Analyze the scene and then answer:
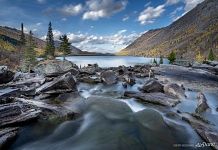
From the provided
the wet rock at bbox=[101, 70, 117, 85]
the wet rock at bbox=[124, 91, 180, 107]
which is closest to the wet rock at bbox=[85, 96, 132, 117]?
the wet rock at bbox=[124, 91, 180, 107]

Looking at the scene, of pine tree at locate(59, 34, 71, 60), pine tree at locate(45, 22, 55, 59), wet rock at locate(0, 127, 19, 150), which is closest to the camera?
wet rock at locate(0, 127, 19, 150)

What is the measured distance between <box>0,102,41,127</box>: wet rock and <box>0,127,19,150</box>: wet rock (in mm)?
568

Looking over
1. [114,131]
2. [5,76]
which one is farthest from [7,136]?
[5,76]

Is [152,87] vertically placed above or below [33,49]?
below

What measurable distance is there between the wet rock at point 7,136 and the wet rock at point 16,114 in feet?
1.86

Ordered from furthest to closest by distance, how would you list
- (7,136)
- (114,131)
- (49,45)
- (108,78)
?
(49,45)
(108,78)
(114,131)
(7,136)

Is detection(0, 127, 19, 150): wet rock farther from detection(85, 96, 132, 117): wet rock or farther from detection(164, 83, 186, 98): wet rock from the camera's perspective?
detection(164, 83, 186, 98): wet rock

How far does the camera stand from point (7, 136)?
43.3 ft

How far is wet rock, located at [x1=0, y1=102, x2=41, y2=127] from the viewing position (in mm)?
14453

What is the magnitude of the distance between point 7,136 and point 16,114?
7.53 ft

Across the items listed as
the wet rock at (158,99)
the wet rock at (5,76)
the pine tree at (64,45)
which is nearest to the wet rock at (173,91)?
the wet rock at (158,99)

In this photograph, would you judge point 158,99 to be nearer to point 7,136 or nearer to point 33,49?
point 7,136

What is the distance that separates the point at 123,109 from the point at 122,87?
36.2 feet

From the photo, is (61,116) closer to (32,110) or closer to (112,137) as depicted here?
(32,110)
